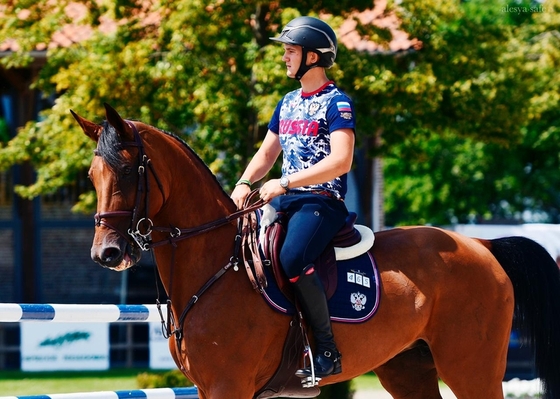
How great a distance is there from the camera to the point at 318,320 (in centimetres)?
532

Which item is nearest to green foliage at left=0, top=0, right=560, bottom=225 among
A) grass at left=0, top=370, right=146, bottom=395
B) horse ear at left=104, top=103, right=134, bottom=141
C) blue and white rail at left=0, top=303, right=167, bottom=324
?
grass at left=0, top=370, right=146, bottom=395

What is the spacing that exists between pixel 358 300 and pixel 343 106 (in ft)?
3.71

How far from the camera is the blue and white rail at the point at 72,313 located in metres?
5.60

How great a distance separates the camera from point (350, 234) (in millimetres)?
5625

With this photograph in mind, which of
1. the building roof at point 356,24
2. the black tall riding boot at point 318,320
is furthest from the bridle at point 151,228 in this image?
the building roof at point 356,24

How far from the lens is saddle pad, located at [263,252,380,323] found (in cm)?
552

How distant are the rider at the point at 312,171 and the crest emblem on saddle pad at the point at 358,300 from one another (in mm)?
252

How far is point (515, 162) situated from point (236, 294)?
26.2 metres

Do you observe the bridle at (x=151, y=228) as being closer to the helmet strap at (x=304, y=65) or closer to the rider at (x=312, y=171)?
the rider at (x=312, y=171)

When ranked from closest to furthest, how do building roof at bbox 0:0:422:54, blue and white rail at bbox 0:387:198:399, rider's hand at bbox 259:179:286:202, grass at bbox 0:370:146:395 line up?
rider's hand at bbox 259:179:286:202, blue and white rail at bbox 0:387:198:399, building roof at bbox 0:0:422:54, grass at bbox 0:370:146:395

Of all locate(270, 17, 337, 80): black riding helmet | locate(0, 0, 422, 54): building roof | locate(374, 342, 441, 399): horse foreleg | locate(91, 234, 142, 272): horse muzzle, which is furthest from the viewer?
locate(0, 0, 422, 54): building roof

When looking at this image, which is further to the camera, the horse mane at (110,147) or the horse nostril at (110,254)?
the horse mane at (110,147)

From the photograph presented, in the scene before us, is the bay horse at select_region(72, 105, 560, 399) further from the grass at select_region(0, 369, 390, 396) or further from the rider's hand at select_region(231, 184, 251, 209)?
the grass at select_region(0, 369, 390, 396)

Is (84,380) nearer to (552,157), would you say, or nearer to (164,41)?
(164,41)
